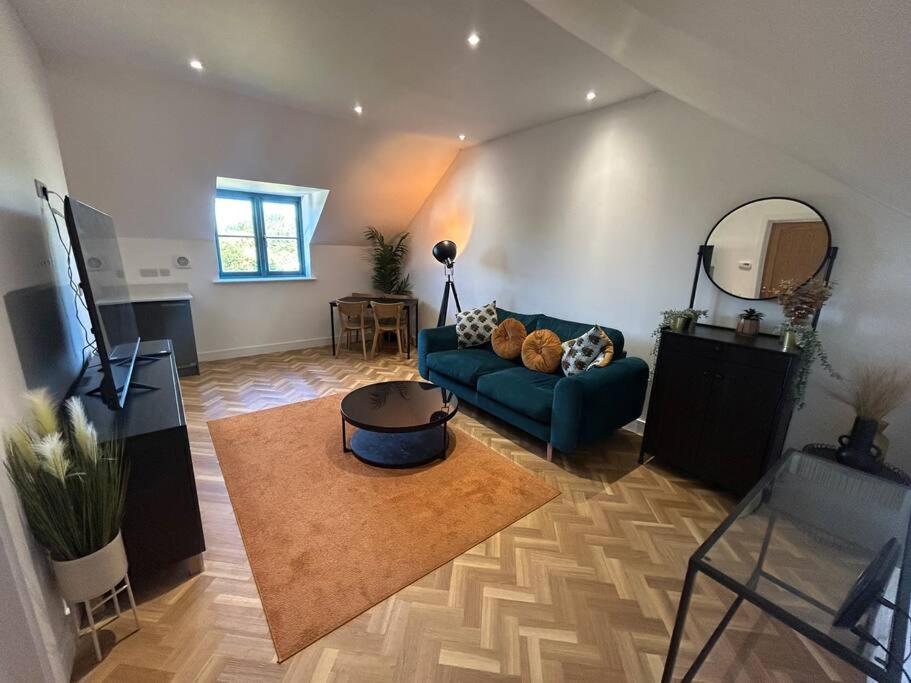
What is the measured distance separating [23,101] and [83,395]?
1635 millimetres

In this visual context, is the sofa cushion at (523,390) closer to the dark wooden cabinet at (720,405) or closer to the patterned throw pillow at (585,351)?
the patterned throw pillow at (585,351)

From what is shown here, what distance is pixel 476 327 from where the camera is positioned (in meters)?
3.76

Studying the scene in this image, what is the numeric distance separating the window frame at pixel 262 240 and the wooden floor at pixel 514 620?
140 inches

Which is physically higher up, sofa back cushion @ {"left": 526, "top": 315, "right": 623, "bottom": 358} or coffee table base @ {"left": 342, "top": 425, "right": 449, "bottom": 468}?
sofa back cushion @ {"left": 526, "top": 315, "right": 623, "bottom": 358}

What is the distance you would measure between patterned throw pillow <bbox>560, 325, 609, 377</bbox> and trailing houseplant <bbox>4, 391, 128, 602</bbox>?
2591mm

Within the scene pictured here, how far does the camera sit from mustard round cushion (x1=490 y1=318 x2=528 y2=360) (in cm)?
341

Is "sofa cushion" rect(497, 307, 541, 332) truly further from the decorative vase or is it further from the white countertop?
the white countertop

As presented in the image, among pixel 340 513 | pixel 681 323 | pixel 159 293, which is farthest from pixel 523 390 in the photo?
pixel 159 293

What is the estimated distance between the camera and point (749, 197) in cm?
235

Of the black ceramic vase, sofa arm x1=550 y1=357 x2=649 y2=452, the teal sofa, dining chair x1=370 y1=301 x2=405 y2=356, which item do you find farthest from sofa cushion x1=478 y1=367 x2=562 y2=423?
dining chair x1=370 y1=301 x2=405 y2=356

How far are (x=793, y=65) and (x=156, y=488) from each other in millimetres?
2720

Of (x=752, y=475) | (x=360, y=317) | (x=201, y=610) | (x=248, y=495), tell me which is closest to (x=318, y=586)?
(x=201, y=610)

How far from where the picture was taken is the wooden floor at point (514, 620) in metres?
1.29

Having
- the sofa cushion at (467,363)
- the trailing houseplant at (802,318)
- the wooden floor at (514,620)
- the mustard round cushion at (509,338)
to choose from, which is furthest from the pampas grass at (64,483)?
the trailing houseplant at (802,318)
